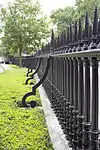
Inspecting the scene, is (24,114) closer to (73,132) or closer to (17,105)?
(17,105)

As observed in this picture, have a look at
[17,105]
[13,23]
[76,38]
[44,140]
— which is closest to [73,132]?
[44,140]

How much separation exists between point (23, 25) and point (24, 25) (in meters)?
0.15

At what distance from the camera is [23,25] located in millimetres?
27547

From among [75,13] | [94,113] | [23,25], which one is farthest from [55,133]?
[75,13]

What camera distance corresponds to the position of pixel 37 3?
28.7 meters

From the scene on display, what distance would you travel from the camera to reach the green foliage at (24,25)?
27.5m

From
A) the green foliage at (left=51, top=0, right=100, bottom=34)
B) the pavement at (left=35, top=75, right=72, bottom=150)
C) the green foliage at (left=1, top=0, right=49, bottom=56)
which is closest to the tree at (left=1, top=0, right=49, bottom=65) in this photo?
the green foliage at (left=1, top=0, right=49, bottom=56)

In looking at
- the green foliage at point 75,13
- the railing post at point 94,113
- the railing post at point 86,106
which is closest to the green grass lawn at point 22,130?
the railing post at point 86,106

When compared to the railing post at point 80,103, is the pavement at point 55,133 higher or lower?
lower

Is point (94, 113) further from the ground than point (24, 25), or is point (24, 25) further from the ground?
point (24, 25)

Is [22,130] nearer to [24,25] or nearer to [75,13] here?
[24,25]

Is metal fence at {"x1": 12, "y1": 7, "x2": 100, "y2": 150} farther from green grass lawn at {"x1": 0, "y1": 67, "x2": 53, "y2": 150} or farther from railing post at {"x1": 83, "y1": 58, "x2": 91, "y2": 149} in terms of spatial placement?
green grass lawn at {"x1": 0, "y1": 67, "x2": 53, "y2": 150}

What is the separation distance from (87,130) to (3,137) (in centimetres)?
85

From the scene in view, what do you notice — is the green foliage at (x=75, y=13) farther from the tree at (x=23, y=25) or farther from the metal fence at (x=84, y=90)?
the metal fence at (x=84, y=90)
